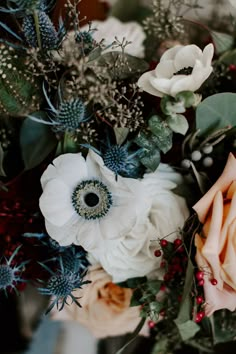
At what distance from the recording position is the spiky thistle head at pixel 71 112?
54cm

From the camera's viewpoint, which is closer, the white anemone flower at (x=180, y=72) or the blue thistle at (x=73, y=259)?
the white anemone flower at (x=180, y=72)

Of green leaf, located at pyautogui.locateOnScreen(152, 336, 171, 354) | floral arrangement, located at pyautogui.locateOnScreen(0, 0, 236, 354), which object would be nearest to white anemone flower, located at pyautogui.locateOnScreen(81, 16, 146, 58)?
floral arrangement, located at pyautogui.locateOnScreen(0, 0, 236, 354)

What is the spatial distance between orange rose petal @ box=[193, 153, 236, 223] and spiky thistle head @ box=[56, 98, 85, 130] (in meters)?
0.16

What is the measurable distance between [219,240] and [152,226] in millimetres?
89

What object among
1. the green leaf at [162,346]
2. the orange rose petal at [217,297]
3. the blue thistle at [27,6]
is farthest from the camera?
the green leaf at [162,346]

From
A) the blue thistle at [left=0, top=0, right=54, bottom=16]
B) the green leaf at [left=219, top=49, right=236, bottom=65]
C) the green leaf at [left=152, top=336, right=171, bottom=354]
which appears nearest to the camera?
the blue thistle at [left=0, top=0, right=54, bottom=16]

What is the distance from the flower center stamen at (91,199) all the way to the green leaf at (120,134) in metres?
0.06

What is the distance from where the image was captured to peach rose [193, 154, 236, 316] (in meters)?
0.57

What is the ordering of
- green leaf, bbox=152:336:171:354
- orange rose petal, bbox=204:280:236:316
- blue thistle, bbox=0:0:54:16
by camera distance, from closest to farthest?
blue thistle, bbox=0:0:54:16, orange rose petal, bbox=204:280:236:316, green leaf, bbox=152:336:171:354

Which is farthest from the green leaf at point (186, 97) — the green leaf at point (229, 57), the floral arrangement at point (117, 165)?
the green leaf at point (229, 57)

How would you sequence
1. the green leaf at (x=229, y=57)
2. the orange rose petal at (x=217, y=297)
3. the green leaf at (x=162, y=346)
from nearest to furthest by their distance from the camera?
the orange rose petal at (x=217, y=297)
the green leaf at (x=229, y=57)
the green leaf at (x=162, y=346)

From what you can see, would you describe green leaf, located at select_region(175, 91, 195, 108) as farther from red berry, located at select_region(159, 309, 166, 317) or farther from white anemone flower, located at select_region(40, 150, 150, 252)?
red berry, located at select_region(159, 309, 166, 317)

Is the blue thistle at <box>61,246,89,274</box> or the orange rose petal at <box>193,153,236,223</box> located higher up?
the orange rose petal at <box>193,153,236,223</box>

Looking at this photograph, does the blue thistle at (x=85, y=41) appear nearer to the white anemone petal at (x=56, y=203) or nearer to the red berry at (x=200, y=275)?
the white anemone petal at (x=56, y=203)
